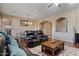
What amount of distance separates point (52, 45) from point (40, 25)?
1.57ft

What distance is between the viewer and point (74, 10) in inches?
94.2

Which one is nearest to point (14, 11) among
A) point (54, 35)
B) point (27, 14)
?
point (27, 14)

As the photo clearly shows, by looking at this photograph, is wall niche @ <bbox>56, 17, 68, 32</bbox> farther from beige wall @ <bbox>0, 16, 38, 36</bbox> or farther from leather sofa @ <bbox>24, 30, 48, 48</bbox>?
beige wall @ <bbox>0, 16, 38, 36</bbox>

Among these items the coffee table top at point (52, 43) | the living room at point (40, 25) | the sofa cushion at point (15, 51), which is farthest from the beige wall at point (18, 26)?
the coffee table top at point (52, 43)

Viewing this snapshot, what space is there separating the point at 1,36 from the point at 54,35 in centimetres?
104

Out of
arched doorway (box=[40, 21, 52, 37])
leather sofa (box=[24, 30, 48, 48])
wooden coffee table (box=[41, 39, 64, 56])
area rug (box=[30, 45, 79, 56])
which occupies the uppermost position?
arched doorway (box=[40, 21, 52, 37])

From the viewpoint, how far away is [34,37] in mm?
2479

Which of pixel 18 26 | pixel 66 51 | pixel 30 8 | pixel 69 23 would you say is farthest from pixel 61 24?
pixel 18 26

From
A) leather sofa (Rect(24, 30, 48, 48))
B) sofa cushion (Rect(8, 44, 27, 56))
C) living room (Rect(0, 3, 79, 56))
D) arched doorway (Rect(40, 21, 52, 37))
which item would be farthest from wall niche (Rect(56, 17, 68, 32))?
sofa cushion (Rect(8, 44, 27, 56))

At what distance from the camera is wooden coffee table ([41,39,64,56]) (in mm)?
2338

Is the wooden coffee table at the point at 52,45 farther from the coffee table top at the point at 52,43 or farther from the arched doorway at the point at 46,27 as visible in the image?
the arched doorway at the point at 46,27

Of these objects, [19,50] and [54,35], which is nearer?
[19,50]

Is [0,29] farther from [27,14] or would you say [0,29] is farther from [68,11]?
[68,11]

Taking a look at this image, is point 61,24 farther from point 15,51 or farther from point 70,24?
point 15,51
